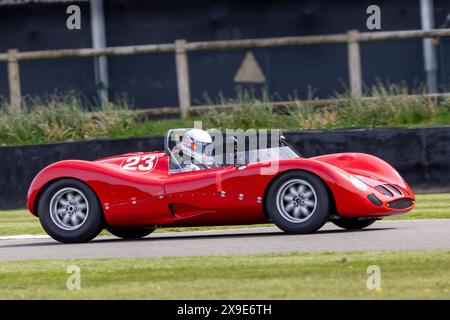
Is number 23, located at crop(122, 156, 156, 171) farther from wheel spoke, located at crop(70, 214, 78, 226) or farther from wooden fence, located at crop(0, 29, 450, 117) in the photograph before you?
wooden fence, located at crop(0, 29, 450, 117)

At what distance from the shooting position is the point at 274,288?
28.4ft

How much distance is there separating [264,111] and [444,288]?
36.9 feet

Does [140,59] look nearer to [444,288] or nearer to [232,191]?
[232,191]

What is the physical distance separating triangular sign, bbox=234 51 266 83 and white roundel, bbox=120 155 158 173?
9.51m

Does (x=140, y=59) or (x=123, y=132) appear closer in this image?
(x=123, y=132)

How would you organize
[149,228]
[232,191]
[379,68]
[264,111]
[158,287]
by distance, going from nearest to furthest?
[158,287]
[232,191]
[149,228]
[264,111]
[379,68]

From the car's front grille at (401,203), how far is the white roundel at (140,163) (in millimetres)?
2521

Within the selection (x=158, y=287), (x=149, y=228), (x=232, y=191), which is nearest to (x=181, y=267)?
(x=158, y=287)

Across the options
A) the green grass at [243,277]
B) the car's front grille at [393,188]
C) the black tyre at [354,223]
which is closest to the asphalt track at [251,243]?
the black tyre at [354,223]

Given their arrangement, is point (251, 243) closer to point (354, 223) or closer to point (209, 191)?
point (209, 191)

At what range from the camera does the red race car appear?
1188cm

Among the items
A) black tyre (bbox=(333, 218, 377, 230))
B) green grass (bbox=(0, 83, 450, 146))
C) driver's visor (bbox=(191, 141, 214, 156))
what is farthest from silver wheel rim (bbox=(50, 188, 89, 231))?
green grass (bbox=(0, 83, 450, 146))

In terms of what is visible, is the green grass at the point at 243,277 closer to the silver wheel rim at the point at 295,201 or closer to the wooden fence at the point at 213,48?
the silver wheel rim at the point at 295,201

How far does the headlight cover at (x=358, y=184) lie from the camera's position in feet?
38.9
